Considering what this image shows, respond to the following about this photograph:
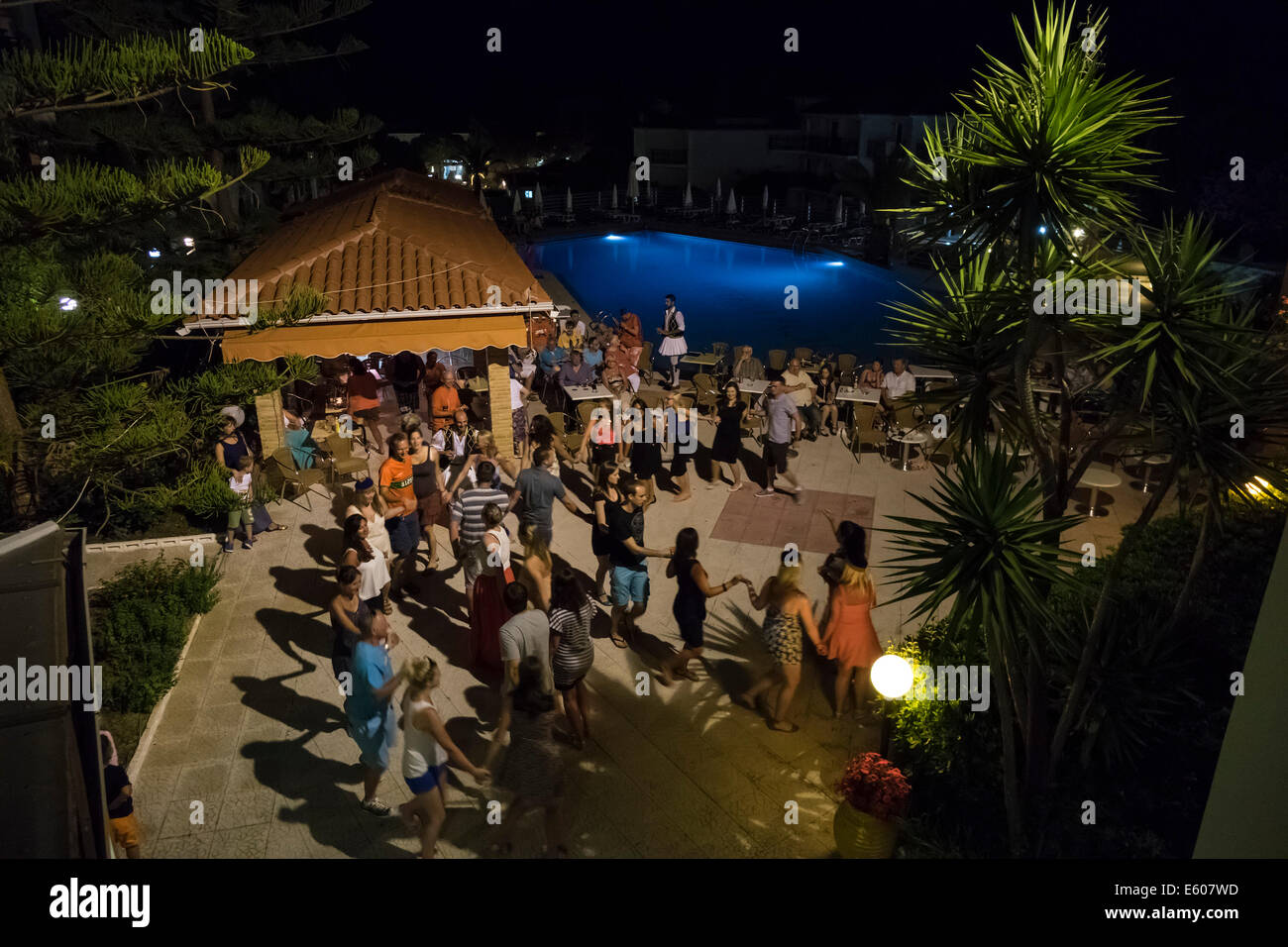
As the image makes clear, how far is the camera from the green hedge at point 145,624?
299 inches

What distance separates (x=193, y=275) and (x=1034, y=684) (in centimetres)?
1422

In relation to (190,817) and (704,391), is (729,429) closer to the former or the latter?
(704,391)

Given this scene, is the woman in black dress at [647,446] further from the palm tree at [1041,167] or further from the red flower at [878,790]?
the palm tree at [1041,167]

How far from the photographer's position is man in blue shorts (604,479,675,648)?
25.1 feet

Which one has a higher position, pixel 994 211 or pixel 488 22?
pixel 488 22

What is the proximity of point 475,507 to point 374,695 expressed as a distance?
2.51m

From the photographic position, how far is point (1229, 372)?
5.18m

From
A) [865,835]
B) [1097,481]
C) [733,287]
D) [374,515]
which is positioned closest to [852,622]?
[865,835]

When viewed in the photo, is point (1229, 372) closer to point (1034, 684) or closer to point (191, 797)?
point (1034, 684)

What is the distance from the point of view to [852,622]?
6.98m

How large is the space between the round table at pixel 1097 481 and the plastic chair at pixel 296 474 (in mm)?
8951

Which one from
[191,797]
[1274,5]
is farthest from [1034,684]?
[1274,5]

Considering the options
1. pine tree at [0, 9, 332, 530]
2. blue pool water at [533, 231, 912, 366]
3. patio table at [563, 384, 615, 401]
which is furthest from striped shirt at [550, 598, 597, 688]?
blue pool water at [533, 231, 912, 366]
